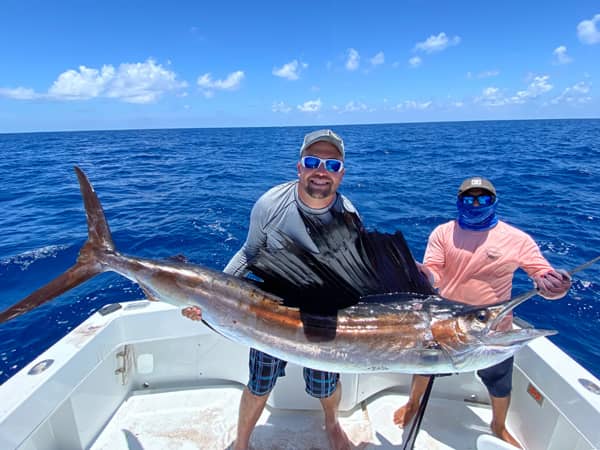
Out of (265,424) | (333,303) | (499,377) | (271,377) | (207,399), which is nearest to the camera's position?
(333,303)

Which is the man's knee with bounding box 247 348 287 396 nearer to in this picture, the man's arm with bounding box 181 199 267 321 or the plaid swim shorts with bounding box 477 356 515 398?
the man's arm with bounding box 181 199 267 321

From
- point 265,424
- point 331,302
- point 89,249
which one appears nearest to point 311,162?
point 331,302

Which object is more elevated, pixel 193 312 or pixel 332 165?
pixel 332 165

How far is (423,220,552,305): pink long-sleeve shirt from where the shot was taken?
194cm

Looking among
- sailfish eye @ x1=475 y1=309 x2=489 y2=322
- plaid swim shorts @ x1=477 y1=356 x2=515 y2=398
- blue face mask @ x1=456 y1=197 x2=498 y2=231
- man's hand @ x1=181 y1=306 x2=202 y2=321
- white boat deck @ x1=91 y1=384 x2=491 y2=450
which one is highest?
blue face mask @ x1=456 y1=197 x2=498 y2=231

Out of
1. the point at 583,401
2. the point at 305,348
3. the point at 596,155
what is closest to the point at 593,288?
the point at 583,401

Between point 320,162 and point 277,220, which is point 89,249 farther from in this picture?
point 320,162

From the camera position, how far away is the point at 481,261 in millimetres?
1978

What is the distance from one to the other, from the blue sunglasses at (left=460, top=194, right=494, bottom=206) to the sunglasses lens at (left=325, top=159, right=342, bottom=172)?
722 millimetres

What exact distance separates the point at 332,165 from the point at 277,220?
386 mm

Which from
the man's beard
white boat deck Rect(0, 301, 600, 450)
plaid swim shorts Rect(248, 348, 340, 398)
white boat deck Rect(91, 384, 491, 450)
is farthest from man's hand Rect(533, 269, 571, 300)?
white boat deck Rect(91, 384, 491, 450)

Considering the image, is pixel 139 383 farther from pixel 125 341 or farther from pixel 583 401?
pixel 583 401

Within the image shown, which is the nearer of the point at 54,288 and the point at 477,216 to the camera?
the point at 54,288

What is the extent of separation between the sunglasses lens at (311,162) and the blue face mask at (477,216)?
2.71 ft
